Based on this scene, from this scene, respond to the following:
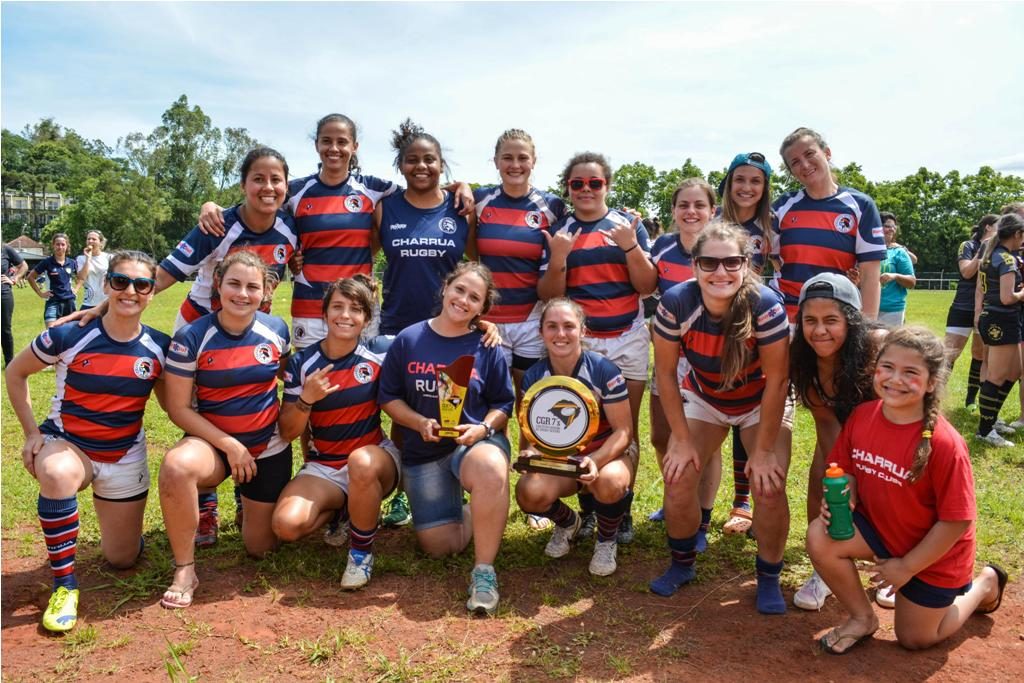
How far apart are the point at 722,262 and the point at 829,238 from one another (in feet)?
4.85

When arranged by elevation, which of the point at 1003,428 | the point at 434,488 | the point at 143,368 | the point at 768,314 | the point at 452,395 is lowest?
the point at 1003,428

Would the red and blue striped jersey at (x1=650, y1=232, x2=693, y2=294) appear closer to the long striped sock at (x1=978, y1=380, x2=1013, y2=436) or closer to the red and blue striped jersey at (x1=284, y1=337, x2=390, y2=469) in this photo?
the red and blue striped jersey at (x1=284, y1=337, x2=390, y2=469)

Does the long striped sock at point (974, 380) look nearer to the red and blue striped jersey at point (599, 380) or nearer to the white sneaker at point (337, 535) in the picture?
the red and blue striped jersey at point (599, 380)

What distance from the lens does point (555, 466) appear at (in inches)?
161

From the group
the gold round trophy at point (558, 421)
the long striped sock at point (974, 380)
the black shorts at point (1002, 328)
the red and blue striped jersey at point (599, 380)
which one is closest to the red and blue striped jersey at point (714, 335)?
the red and blue striped jersey at point (599, 380)

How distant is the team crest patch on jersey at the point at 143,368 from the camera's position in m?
4.16

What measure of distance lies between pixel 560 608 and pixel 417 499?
111 centimetres

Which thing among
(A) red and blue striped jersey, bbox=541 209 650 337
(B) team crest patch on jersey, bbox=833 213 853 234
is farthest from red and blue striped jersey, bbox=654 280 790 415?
(B) team crest patch on jersey, bbox=833 213 853 234

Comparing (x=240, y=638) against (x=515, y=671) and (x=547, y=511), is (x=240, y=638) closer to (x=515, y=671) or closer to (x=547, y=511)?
(x=515, y=671)

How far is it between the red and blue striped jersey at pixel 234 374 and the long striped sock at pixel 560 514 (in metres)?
1.75

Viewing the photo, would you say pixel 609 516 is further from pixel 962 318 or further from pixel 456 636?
pixel 962 318

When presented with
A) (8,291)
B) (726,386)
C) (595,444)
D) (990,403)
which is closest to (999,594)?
(726,386)

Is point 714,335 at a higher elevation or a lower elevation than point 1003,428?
higher

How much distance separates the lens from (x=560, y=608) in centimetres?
395
